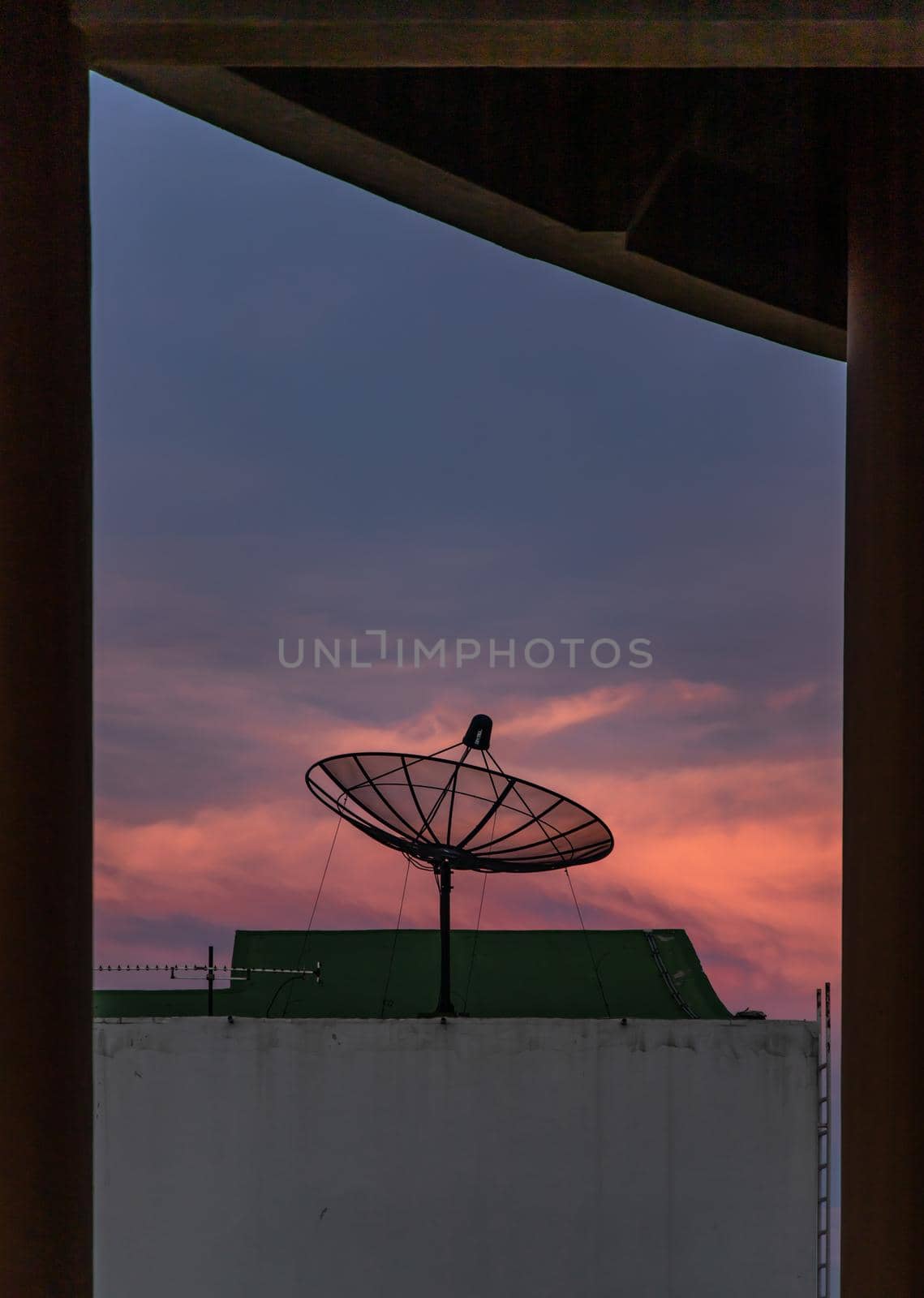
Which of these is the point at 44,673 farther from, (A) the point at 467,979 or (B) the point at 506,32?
(A) the point at 467,979

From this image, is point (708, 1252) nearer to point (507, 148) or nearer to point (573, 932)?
point (573, 932)

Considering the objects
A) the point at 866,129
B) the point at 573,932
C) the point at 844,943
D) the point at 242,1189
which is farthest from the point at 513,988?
the point at 866,129

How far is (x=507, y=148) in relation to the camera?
792 inches

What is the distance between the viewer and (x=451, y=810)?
23.7 metres

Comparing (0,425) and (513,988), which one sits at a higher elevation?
(0,425)

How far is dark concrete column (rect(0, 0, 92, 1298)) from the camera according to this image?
11078 mm

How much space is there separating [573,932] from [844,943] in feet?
46.5

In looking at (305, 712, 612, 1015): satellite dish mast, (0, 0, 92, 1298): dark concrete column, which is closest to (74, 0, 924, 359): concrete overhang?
(0, 0, 92, 1298): dark concrete column

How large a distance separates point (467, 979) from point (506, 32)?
64.5 ft

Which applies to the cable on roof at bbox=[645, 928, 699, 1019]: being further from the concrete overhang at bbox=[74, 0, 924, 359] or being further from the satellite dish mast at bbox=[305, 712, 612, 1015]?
the concrete overhang at bbox=[74, 0, 924, 359]

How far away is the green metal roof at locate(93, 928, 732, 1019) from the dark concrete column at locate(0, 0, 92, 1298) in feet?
49.2

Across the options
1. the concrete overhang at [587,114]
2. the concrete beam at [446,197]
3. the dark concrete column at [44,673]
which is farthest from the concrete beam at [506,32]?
the concrete beam at [446,197]

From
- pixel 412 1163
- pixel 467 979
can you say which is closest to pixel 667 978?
pixel 467 979

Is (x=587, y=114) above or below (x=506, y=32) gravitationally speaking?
above
